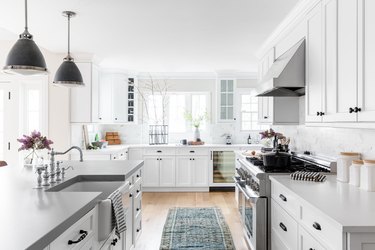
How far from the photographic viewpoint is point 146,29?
3.50 meters

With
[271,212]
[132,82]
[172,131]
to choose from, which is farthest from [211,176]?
[271,212]

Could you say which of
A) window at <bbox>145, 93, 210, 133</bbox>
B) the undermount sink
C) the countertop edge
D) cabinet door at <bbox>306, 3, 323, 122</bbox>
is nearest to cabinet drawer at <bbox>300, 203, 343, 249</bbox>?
cabinet door at <bbox>306, 3, 323, 122</bbox>

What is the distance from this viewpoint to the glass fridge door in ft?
19.4

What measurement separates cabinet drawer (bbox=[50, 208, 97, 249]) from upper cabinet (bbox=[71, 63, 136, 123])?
3150mm

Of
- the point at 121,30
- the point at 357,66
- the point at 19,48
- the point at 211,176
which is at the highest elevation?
the point at 121,30

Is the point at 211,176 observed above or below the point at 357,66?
below

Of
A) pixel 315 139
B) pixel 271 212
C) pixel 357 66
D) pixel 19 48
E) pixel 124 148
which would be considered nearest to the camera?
pixel 357 66

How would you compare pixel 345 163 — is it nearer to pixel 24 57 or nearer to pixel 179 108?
pixel 24 57

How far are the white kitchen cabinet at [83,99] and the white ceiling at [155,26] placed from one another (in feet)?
0.99

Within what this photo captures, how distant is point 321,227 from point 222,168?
14.4 ft

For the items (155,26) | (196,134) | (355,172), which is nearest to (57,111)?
(155,26)

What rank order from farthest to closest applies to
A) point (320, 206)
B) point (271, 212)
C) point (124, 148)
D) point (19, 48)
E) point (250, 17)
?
point (124, 148) < point (250, 17) < point (271, 212) < point (19, 48) < point (320, 206)

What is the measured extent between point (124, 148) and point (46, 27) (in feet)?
8.91

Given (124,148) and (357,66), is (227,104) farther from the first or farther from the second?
(357,66)
